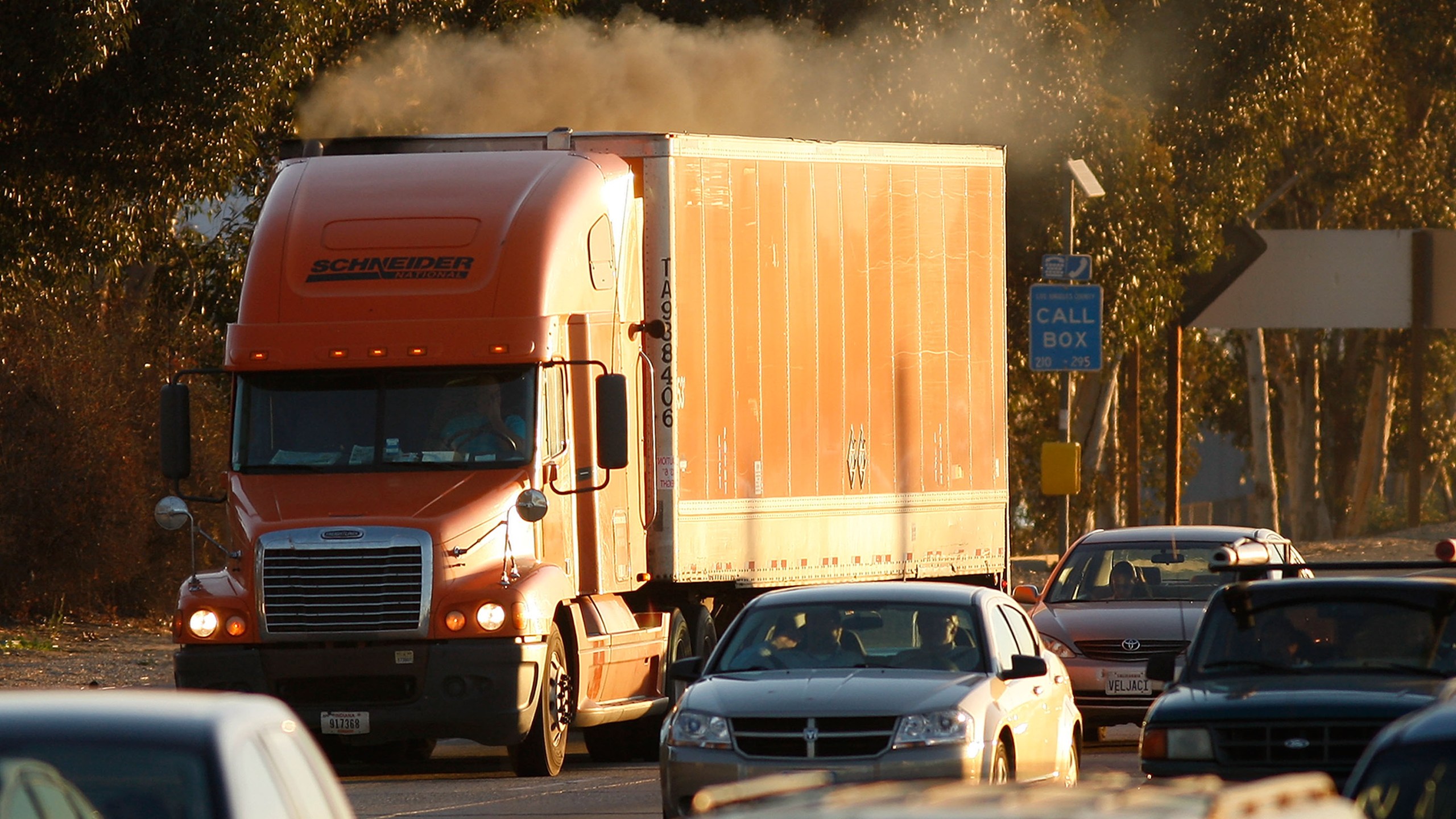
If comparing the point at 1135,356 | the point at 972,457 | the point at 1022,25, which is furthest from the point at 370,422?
the point at 1135,356

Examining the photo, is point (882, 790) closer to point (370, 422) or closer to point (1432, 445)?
point (370, 422)

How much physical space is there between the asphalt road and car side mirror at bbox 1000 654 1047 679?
0.71m

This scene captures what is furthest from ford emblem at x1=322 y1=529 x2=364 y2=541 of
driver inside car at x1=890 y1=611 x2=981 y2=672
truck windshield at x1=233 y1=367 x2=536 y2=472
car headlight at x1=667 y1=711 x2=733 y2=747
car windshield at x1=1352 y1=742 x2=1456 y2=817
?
car windshield at x1=1352 y1=742 x2=1456 y2=817

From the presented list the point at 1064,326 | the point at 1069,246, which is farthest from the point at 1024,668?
the point at 1069,246

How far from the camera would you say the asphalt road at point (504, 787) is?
13.4 m

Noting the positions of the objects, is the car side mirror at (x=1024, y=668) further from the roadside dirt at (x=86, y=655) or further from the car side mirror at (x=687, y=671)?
the roadside dirt at (x=86, y=655)

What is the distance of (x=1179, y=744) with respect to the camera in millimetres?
11086

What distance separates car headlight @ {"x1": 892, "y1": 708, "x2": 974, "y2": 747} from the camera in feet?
36.9

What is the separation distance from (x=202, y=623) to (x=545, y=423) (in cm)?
242

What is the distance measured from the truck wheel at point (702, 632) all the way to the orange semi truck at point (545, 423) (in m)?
0.03

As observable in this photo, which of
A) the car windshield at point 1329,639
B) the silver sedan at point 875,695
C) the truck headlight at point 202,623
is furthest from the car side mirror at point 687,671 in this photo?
the truck headlight at point 202,623

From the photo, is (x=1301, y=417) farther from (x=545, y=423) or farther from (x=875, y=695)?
(x=875, y=695)

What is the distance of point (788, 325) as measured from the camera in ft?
57.7

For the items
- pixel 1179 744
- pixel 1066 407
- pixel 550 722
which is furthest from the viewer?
pixel 1066 407
